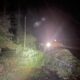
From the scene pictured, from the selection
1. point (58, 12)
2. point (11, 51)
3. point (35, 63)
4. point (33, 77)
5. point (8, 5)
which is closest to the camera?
point (33, 77)

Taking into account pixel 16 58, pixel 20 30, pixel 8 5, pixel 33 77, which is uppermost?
pixel 8 5

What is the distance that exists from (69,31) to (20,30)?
7984 mm

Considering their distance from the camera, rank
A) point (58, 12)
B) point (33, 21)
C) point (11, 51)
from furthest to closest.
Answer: point (58, 12) < point (33, 21) < point (11, 51)

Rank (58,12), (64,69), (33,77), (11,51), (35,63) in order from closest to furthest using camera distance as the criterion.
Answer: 1. (33,77)
2. (64,69)
3. (35,63)
4. (11,51)
5. (58,12)

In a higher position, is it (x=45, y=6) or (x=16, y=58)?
(x=45, y=6)

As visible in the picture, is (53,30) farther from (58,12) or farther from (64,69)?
(64,69)

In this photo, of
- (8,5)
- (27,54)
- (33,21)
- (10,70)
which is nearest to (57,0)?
(33,21)

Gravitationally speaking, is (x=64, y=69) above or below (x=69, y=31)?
below

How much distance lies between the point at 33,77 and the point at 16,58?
11.7 feet

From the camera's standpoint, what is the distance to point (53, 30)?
2509 centimetres

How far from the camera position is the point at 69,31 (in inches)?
1005

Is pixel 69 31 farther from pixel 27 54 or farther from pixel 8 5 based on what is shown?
pixel 27 54

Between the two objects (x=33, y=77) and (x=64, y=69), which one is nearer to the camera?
(x=33, y=77)

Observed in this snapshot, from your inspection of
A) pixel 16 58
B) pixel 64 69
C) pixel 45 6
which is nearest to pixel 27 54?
pixel 16 58
